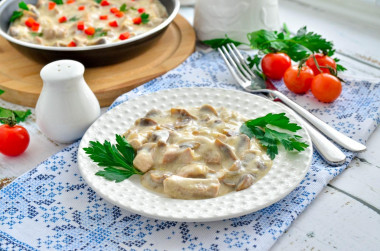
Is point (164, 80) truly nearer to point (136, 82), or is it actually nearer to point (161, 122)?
point (136, 82)

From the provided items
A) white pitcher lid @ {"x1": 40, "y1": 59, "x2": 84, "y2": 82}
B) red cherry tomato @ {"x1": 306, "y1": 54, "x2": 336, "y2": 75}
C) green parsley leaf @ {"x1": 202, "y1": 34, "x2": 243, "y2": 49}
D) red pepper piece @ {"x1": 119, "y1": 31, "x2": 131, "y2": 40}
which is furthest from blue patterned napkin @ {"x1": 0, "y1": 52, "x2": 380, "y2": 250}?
green parsley leaf @ {"x1": 202, "y1": 34, "x2": 243, "y2": 49}

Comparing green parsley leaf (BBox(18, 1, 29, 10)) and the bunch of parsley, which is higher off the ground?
green parsley leaf (BBox(18, 1, 29, 10))

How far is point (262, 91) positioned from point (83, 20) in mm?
1390

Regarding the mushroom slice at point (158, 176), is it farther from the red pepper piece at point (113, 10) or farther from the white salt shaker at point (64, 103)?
the red pepper piece at point (113, 10)

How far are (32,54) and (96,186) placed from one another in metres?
1.31

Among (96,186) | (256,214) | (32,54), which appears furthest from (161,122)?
(32,54)

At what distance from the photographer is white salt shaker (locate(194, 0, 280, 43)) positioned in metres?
3.26

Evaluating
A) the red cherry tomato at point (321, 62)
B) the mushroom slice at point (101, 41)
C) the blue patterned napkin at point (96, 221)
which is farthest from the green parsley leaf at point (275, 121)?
the mushroom slice at point (101, 41)

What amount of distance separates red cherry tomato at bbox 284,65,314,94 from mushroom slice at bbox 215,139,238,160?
0.90 metres

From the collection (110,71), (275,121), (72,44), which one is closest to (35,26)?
(72,44)

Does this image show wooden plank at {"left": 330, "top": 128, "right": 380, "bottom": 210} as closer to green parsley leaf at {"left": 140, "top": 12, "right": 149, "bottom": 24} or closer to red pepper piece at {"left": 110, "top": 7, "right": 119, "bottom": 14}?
green parsley leaf at {"left": 140, "top": 12, "right": 149, "bottom": 24}

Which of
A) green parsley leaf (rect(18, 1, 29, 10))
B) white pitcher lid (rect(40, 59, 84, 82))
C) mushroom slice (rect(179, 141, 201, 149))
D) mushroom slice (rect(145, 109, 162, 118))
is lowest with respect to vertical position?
mushroom slice (rect(145, 109, 162, 118))

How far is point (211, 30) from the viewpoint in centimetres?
340

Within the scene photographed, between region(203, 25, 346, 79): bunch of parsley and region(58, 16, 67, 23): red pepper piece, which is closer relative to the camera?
region(203, 25, 346, 79): bunch of parsley
